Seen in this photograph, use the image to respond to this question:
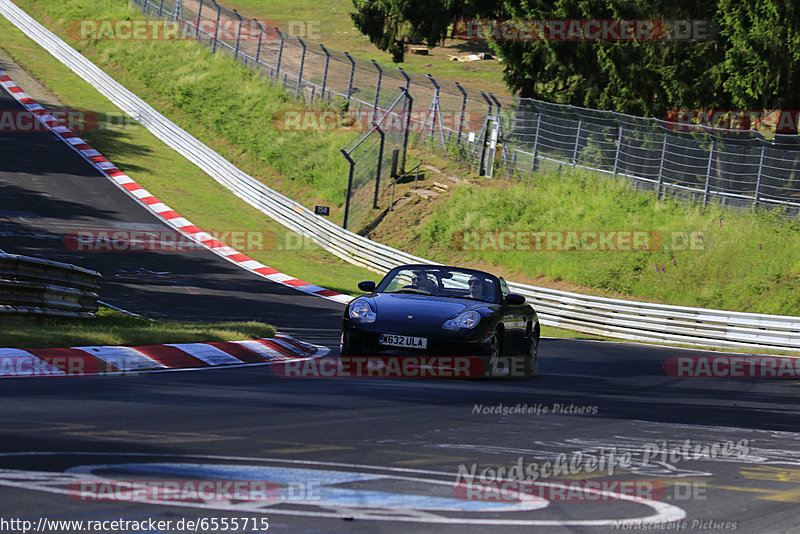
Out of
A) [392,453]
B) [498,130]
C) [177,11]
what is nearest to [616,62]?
[498,130]

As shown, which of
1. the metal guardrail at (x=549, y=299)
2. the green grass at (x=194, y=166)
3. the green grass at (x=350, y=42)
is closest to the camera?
the metal guardrail at (x=549, y=299)

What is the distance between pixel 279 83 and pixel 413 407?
3412 centimetres

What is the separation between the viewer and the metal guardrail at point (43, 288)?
407 inches

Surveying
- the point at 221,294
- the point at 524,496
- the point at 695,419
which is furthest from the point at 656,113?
the point at 524,496

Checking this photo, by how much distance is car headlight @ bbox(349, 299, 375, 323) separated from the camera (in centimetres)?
1001

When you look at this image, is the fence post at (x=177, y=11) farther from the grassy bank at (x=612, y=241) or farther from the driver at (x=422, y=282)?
the driver at (x=422, y=282)

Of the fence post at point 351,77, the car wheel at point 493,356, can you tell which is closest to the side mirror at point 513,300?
the car wheel at point 493,356

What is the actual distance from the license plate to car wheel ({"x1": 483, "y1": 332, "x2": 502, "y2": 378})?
2.73 feet

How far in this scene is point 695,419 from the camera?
8445 millimetres

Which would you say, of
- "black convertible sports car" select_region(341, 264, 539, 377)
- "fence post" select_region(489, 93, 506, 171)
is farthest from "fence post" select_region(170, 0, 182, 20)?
"black convertible sports car" select_region(341, 264, 539, 377)

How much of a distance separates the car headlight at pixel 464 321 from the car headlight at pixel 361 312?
2.55 ft

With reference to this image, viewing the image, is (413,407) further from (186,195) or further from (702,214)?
(186,195)

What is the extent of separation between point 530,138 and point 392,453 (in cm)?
2453

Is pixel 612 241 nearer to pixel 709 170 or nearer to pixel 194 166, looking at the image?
pixel 709 170
